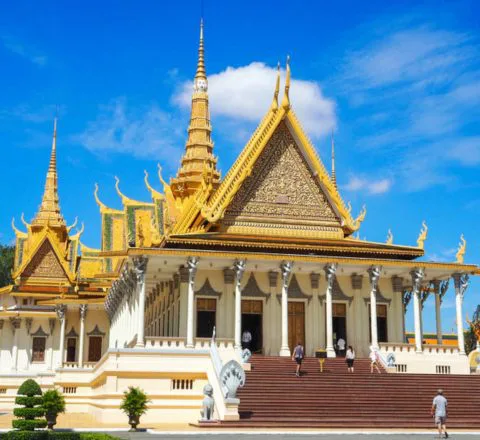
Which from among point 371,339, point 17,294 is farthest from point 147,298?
point 371,339

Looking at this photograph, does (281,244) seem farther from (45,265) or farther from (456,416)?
(45,265)

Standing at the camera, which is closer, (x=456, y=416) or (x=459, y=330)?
(x=456, y=416)

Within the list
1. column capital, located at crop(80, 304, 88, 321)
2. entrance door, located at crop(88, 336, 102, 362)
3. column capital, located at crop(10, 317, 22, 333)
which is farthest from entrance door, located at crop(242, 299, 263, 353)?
column capital, located at crop(10, 317, 22, 333)

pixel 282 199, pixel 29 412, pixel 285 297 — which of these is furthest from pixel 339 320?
pixel 29 412

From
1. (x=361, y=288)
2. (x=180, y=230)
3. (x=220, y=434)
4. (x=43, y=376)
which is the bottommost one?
(x=220, y=434)

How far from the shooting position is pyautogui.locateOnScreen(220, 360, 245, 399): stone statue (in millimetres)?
19828

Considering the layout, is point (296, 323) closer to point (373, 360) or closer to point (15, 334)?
point (373, 360)

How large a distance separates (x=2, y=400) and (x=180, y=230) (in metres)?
15.4

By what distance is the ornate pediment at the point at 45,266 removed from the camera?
4519 cm

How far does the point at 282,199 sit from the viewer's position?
29984 mm

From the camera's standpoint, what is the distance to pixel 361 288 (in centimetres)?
2986

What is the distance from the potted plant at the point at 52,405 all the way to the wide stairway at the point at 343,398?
4887 millimetres

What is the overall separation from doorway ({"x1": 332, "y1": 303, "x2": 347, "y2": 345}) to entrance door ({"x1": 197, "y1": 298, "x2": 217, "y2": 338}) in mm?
4555

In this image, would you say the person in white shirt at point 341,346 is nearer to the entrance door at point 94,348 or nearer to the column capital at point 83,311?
the column capital at point 83,311
